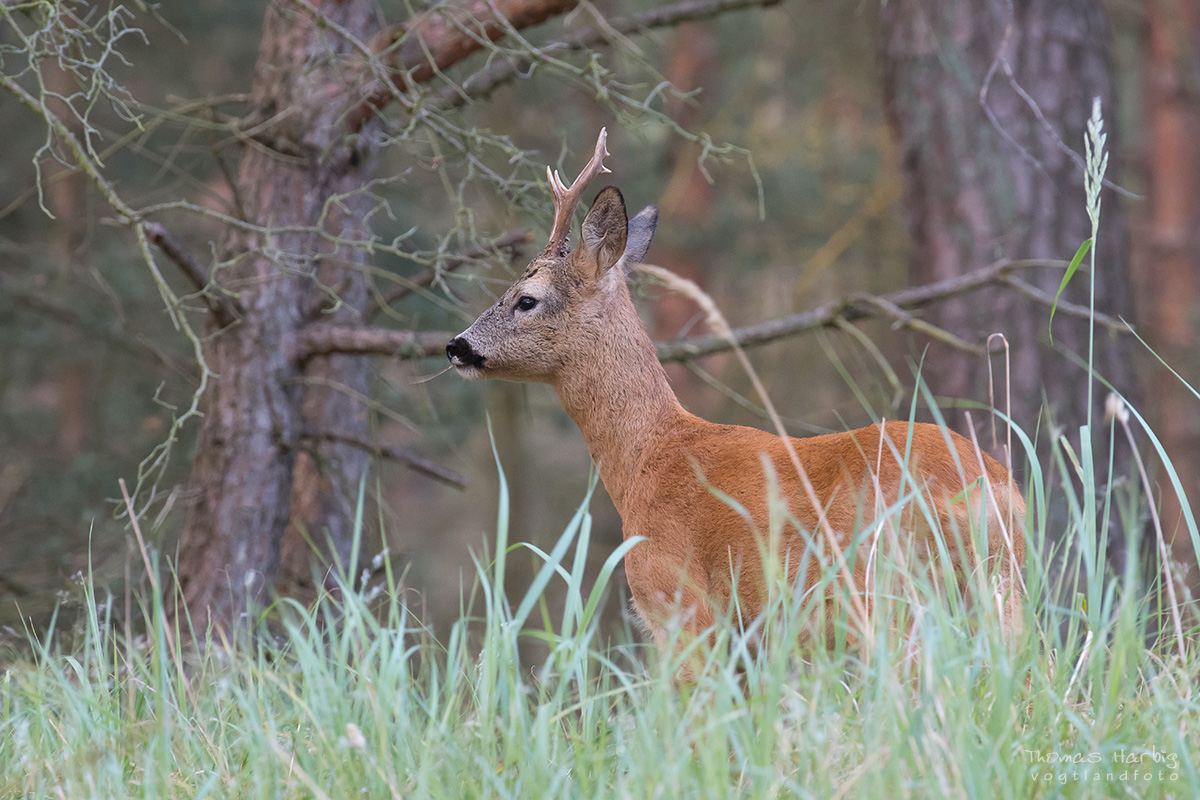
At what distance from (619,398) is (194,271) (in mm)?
1960

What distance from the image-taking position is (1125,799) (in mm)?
1964

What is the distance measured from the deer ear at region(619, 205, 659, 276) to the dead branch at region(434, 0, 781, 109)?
786 mm

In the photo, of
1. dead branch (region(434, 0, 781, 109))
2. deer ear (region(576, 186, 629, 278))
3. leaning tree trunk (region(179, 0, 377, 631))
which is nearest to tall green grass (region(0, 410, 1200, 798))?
deer ear (region(576, 186, 629, 278))

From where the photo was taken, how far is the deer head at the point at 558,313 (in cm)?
421

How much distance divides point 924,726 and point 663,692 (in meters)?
0.48

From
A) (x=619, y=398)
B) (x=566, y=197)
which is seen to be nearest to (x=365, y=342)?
(x=566, y=197)

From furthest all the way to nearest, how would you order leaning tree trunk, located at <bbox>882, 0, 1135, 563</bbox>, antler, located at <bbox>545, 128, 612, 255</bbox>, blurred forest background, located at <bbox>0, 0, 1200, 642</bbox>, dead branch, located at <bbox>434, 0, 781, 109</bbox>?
leaning tree trunk, located at <bbox>882, 0, 1135, 563</bbox> < dead branch, located at <bbox>434, 0, 781, 109</bbox> < blurred forest background, located at <bbox>0, 0, 1200, 642</bbox> < antler, located at <bbox>545, 128, 612, 255</bbox>

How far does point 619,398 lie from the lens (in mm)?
4176

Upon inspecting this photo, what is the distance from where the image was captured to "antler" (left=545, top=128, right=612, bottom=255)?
4.05 m

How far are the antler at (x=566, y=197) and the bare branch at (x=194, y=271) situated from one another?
1371 mm

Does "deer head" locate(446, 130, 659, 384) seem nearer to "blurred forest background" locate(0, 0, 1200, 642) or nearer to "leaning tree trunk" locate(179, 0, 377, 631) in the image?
"blurred forest background" locate(0, 0, 1200, 642)

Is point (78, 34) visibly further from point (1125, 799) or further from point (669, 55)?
point (669, 55)

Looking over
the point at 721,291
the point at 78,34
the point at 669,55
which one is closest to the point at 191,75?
the point at 669,55

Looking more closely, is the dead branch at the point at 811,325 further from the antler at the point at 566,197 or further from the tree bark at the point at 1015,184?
the tree bark at the point at 1015,184
